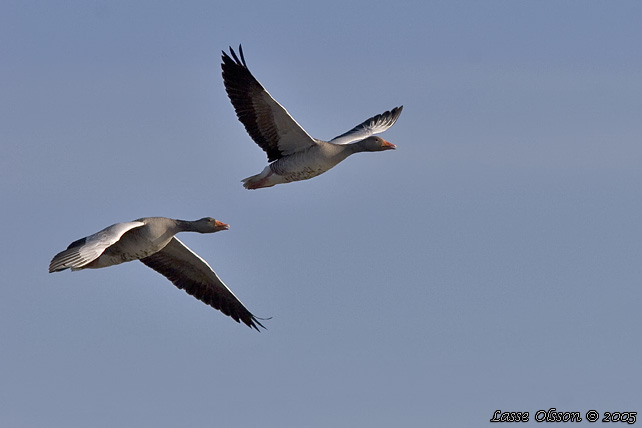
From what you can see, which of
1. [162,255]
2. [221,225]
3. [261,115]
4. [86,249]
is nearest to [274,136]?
[261,115]

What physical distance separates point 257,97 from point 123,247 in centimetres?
397

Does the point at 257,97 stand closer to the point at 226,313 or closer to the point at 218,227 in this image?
the point at 218,227

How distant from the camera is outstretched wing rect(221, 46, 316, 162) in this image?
80.3 feet

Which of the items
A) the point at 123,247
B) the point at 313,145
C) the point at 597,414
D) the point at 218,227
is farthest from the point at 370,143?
the point at 597,414

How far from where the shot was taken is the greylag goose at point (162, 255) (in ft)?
69.7

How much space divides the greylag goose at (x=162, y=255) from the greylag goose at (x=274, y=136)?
1.66 meters

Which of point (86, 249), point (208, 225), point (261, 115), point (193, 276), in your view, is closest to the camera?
point (86, 249)

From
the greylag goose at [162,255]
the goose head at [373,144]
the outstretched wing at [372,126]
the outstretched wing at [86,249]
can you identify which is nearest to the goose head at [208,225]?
the greylag goose at [162,255]

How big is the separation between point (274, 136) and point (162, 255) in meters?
3.25

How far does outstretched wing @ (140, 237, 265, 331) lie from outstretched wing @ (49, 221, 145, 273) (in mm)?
2994

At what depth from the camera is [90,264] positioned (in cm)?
2297

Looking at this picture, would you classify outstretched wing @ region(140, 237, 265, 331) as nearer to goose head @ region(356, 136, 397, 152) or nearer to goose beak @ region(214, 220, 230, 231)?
goose beak @ region(214, 220, 230, 231)

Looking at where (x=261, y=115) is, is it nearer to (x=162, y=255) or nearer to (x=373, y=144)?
(x=373, y=144)

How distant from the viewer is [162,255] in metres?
25.3
